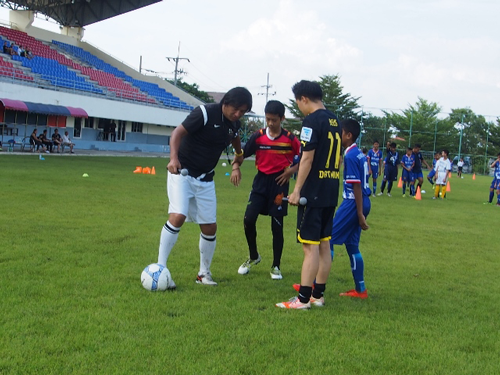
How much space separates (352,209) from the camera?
18.2ft

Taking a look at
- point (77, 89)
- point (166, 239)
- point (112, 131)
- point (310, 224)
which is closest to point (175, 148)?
point (166, 239)

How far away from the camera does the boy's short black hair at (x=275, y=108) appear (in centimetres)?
611

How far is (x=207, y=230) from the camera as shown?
19.0ft

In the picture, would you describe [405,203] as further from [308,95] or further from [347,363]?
[347,363]

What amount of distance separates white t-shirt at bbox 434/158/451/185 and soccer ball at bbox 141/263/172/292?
1610cm

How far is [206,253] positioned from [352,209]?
1.61 metres

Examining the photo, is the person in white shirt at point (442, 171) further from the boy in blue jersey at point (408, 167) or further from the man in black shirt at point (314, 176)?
the man in black shirt at point (314, 176)

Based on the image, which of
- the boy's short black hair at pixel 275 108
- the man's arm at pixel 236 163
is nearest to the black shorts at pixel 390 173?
the man's arm at pixel 236 163

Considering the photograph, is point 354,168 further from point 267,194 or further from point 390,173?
point 390,173

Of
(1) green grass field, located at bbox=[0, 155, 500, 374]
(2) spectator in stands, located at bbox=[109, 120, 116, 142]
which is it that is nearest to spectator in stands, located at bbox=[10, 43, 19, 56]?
(2) spectator in stands, located at bbox=[109, 120, 116, 142]

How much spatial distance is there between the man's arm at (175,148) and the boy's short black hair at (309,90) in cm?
124

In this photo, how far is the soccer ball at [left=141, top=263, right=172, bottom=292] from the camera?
5.13 metres

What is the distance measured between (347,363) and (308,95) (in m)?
2.43

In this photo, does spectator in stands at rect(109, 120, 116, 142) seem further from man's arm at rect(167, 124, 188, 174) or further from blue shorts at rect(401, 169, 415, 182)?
man's arm at rect(167, 124, 188, 174)
